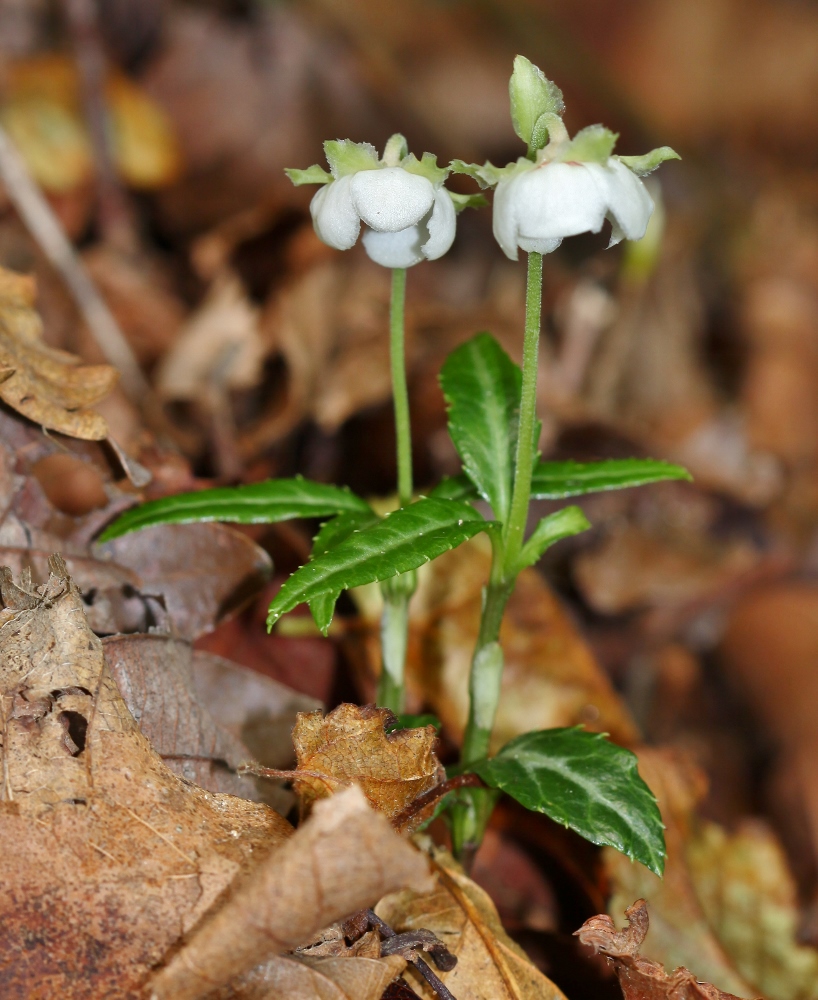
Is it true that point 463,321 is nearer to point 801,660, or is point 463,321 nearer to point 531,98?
point 801,660

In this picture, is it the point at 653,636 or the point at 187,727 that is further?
the point at 653,636

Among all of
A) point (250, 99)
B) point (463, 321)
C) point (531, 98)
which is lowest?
point (463, 321)

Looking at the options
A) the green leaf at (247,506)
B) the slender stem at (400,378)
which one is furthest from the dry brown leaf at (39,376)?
the slender stem at (400,378)

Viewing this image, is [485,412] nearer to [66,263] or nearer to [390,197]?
[390,197]

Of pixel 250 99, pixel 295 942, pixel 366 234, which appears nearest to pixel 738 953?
pixel 295 942

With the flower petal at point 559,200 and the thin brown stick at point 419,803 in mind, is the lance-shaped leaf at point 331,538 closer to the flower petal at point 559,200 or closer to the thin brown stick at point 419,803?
the thin brown stick at point 419,803

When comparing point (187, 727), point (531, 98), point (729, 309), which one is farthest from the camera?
point (729, 309)

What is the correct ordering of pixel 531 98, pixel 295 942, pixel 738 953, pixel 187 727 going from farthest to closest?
1. pixel 738 953
2. pixel 187 727
3. pixel 531 98
4. pixel 295 942
